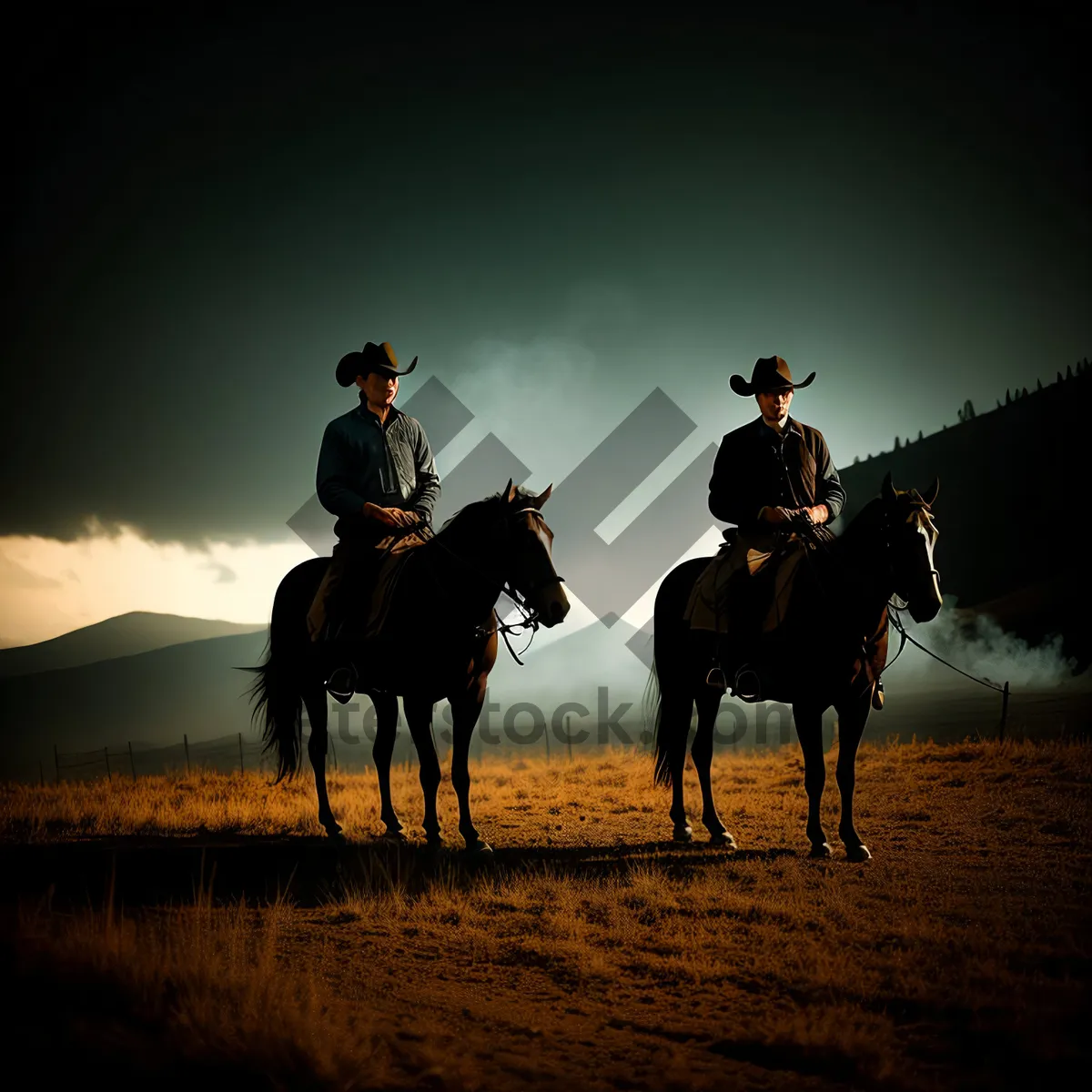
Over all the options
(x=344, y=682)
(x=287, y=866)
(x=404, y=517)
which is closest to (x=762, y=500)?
(x=404, y=517)

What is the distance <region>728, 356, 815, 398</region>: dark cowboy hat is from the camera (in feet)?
22.9

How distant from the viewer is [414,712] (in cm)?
712

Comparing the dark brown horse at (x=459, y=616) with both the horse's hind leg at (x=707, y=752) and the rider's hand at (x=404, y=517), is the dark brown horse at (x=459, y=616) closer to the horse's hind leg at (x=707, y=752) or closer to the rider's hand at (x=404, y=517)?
the rider's hand at (x=404, y=517)

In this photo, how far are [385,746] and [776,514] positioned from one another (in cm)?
464

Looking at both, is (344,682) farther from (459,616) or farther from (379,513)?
(379,513)

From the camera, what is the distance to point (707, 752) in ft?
25.6

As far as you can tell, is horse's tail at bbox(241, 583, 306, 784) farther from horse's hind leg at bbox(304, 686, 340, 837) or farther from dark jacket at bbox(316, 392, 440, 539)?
dark jacket at bbox(316, 392, 440, 539)

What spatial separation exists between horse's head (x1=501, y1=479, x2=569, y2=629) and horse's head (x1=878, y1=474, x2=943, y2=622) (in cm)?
259

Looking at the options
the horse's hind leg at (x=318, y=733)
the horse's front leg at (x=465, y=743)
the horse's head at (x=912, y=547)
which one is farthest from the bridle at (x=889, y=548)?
the horse's hind leg at (x=318, y=733)

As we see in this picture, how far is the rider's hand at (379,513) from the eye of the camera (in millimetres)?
7129

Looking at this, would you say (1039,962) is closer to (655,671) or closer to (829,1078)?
(829,1078)

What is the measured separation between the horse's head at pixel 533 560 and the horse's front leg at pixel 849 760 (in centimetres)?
259

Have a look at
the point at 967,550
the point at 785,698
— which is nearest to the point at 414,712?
the point at 785,698

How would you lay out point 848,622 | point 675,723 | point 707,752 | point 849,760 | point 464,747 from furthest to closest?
point 675,723 → point 707,752 → point 464,747 → point 849,760 → point 848,622
